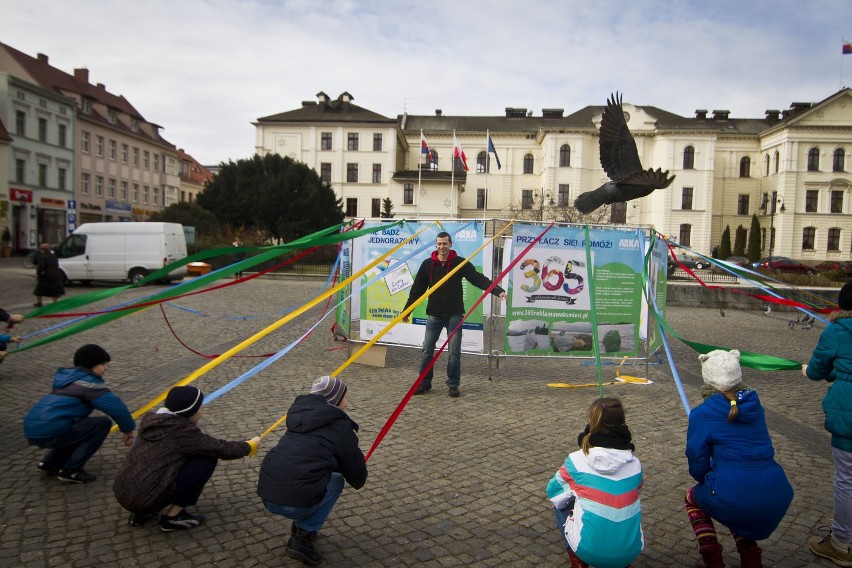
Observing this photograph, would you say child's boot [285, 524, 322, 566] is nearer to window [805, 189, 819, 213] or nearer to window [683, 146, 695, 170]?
window [683, 146, 695, 170]

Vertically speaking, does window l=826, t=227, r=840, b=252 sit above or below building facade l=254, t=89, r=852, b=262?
below

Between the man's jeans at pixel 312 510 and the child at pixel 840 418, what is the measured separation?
123 inches

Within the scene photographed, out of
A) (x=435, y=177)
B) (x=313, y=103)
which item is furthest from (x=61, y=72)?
(x=435, y=177)

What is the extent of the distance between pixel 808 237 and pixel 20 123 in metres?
70.0

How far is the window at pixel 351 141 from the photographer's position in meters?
63.7

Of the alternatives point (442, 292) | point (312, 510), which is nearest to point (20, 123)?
point (442, 292)

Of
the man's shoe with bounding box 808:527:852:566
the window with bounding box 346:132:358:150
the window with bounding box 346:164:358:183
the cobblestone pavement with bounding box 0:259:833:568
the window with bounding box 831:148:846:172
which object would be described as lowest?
the cobblestone pavement with bounding box 0:259:833:568

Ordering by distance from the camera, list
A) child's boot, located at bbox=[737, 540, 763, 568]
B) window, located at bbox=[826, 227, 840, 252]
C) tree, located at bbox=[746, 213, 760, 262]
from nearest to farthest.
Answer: child's boot, located at bbox=[737, 540, 763, 568] < tree, located at bbox=[746, 213, 760, 262] < window, located at bbox=[826, 227, 840, 252]

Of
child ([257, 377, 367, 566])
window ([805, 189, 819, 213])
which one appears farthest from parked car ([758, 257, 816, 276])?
child ([257, 377, 367, 566])

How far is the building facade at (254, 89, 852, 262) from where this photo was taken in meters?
58.0

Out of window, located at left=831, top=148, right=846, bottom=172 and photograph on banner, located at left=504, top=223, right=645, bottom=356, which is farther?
window, located at left=831, top=148, right=846, bottom=172

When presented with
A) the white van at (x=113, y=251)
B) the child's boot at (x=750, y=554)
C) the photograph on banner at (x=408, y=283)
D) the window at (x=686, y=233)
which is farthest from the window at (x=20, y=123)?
the window at (x=686, y=233)

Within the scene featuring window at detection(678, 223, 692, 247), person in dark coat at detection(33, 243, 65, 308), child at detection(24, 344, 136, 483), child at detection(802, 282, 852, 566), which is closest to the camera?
child at detection(802, 282, 852, 566)

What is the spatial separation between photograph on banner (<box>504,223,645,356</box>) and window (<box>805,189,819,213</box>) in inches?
2444
